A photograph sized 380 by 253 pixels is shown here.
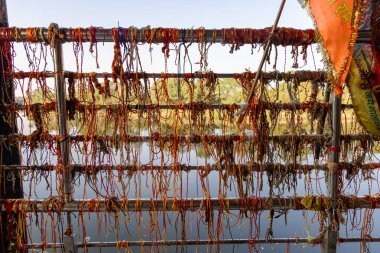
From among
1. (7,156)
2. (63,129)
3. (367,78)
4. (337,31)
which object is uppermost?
(337,31)

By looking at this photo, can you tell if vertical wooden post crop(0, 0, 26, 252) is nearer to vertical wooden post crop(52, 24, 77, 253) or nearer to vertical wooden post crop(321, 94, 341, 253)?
vertical wooden post crop(52, 24, 77, 253)

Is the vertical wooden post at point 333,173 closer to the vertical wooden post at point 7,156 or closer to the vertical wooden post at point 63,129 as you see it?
the vertical wooden post at point 63,129

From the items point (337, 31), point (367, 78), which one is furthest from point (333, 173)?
point (337, 31)

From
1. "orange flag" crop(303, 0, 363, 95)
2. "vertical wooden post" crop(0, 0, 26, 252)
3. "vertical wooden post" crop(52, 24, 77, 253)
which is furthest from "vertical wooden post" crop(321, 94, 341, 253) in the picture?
"vertical wooden post" crop(0, 0, 26, 252)

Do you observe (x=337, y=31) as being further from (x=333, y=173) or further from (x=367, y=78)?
(x=333, y=173)

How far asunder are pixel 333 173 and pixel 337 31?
1.05m

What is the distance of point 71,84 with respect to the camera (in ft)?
6.53

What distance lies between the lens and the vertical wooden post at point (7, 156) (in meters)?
2.08

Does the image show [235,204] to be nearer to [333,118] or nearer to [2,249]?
[333,118]

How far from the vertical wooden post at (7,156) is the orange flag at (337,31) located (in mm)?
2127

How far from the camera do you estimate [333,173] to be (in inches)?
77.5

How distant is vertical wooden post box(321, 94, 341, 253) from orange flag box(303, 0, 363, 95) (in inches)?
19.4

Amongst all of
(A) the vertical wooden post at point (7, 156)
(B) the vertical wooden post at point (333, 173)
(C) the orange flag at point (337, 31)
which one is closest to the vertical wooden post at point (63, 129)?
(A) the vertical wooden post at point (7, 156)

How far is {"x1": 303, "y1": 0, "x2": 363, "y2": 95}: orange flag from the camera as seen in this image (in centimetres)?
140
